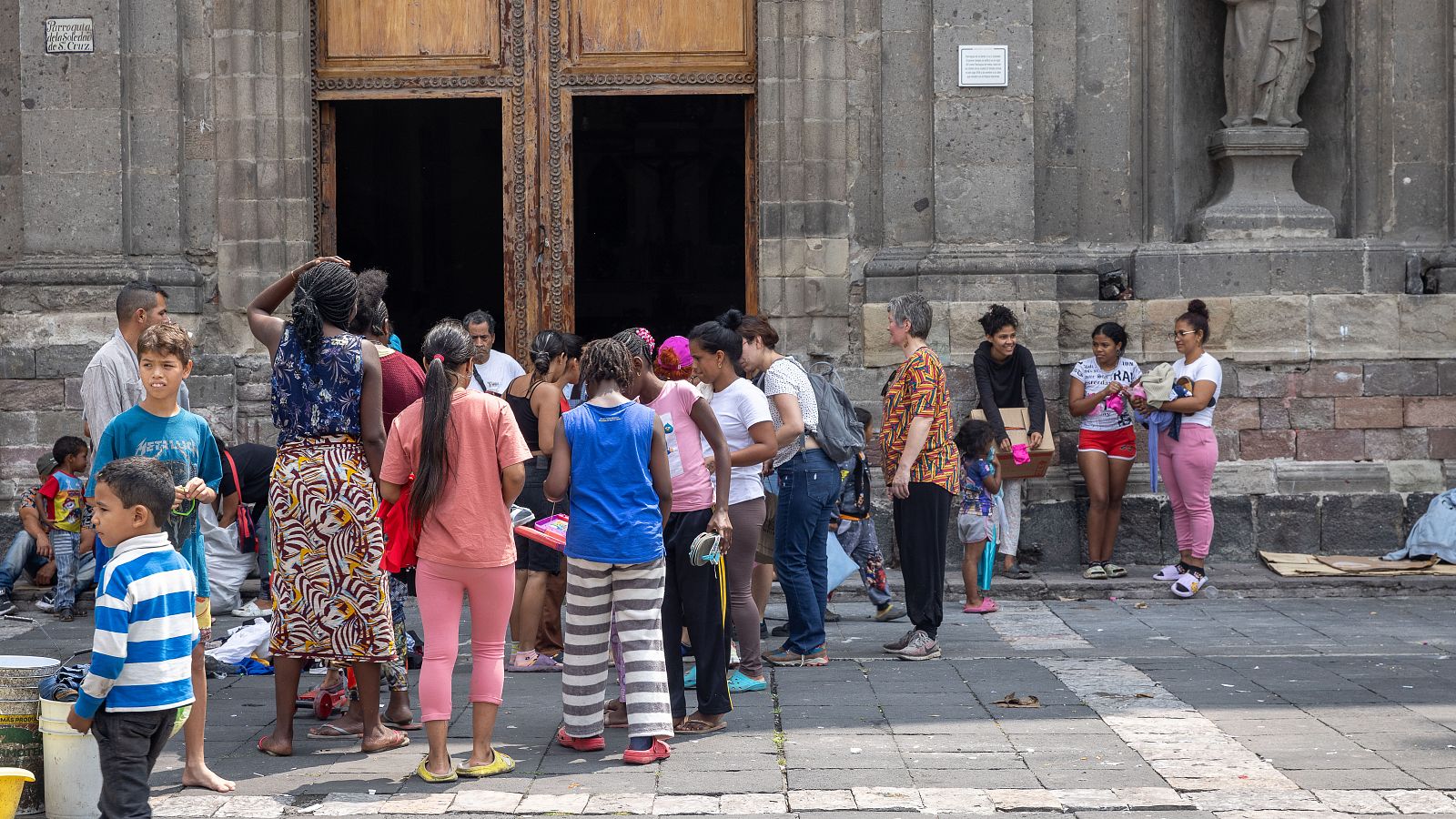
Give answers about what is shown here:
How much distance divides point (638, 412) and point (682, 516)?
59 cm

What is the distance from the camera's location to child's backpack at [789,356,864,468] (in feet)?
26.0

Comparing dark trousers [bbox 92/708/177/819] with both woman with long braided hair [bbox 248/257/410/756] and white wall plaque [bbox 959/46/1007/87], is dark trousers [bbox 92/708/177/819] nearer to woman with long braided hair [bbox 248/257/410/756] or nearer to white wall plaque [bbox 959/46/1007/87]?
woman with long braided hair [bbox 248/257/410/756]

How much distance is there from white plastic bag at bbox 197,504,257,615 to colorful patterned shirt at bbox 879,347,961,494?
4312 millimetres

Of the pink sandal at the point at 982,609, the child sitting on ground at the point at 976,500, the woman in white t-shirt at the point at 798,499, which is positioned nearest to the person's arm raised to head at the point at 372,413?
the woman in white t-shirt at the point at 798,499

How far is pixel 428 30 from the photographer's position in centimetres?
1177

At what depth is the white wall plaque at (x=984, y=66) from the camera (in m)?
11.0

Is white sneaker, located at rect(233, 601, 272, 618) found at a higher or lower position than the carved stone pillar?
lower

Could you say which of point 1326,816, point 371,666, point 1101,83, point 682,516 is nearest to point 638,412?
point 682,516

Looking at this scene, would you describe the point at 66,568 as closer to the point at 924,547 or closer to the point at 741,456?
the point at 741,456

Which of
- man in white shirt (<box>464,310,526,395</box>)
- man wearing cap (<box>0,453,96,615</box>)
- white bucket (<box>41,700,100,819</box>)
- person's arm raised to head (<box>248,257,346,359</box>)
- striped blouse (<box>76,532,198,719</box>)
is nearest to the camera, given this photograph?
striped blouse (<box>76,532,198,719</box>)

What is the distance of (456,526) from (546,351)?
2.46 meters

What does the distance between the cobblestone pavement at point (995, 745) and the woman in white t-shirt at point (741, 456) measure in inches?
7.9

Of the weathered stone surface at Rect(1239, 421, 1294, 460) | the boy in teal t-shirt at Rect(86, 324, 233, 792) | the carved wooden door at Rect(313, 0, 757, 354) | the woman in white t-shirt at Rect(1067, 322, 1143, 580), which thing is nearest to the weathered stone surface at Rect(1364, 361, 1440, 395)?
the weathered stone surface at Rect(1239, 421, 1294, 460)

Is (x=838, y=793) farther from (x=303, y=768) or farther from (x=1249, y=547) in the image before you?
(x=1249, y=547)
